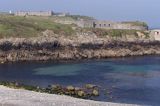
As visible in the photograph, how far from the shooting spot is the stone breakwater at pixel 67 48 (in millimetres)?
74812

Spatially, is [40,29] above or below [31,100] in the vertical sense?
above

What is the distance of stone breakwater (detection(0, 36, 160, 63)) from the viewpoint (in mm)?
74812

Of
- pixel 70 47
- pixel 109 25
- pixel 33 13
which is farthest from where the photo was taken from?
pixel 33 13

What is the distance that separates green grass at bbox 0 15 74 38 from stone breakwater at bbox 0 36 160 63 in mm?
Result: 2671

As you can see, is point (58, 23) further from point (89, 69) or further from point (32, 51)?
point (89, 69)

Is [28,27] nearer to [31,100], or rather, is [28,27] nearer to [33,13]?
[33,13]

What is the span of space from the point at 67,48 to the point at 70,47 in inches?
48.5

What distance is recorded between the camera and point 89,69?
6825cm

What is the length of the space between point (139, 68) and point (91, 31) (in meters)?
24.0

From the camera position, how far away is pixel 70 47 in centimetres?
8275

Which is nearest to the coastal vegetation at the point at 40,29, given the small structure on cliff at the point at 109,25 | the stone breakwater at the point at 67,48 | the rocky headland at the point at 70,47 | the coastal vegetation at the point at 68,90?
the rocky headland at the point at 70,47

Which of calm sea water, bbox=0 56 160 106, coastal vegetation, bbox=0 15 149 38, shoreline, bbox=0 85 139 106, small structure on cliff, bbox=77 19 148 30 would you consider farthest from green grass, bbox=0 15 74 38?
shoreline, bbox=0 85 139 106

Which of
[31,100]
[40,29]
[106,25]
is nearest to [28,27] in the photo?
[40,29]

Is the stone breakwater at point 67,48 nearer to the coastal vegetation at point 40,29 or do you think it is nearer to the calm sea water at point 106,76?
the coastal vegetation at point 40,29
